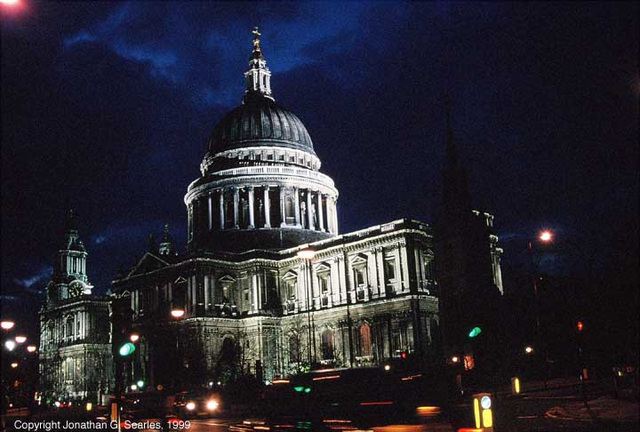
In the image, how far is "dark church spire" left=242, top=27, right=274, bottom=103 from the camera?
10612 centimetres

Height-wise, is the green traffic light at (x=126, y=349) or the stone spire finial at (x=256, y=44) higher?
the stone spire finial at (x=256, y=44)

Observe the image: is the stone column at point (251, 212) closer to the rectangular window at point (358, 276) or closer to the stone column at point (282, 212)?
the stone column at point (282, 212)

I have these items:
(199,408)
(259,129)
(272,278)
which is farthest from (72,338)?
(199,408)

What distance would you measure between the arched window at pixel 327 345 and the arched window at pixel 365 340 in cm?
385

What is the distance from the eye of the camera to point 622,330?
44.7 metres

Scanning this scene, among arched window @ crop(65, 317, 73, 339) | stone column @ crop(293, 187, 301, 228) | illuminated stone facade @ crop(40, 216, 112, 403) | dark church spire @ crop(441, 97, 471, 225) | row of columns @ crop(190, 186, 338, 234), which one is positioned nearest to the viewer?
dark church spire @ crop(441, 97, 471, 225)

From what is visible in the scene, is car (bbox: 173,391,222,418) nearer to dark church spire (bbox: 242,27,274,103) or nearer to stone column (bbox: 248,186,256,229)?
stone column (bbox: 248,186,256,229)

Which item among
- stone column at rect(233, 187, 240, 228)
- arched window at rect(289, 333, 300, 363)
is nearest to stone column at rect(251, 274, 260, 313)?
arched window at rect(289, 333, 300, 363)

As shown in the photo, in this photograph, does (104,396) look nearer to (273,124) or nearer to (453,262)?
(453,262)

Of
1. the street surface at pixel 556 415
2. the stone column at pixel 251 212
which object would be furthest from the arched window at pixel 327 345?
the street surface at pixel 556 415

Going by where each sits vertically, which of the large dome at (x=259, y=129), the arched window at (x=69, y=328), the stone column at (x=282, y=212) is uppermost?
the large dome at (x=259, y=129)

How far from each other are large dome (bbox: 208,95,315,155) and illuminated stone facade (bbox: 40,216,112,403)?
95.9 ft

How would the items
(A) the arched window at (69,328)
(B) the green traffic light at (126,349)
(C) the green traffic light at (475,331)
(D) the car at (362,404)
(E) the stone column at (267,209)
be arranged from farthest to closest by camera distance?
1. (A) the arched window at (69,328)
2. (E) the stone column at (267,209)
3. (D) the car at (362,404)
4. (B) the green traffic light at (126,349)
5. (C) the green traffic light at (475,331)

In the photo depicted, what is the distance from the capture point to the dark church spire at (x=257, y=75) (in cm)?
10612
